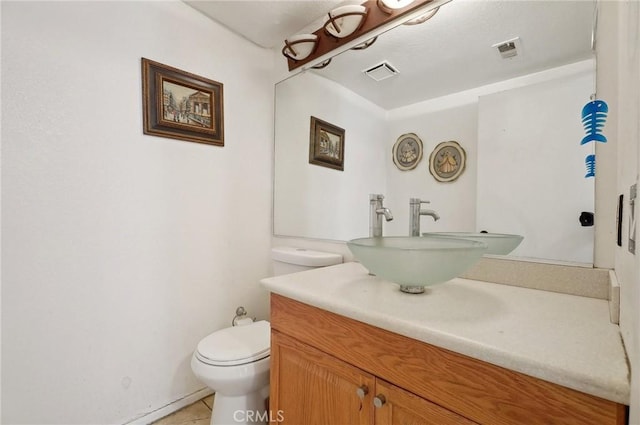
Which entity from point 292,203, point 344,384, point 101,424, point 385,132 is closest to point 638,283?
point 344,384

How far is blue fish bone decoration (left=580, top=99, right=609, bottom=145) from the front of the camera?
0.81 m

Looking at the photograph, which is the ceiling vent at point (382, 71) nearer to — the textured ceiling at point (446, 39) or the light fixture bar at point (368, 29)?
the textured ceiling at point (446, 39)

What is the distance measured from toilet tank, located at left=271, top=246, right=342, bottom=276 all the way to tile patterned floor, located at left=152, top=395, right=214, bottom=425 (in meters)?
0.79

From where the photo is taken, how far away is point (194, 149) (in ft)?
4.94

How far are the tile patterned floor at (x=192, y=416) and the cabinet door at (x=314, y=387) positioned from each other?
2.24 ft

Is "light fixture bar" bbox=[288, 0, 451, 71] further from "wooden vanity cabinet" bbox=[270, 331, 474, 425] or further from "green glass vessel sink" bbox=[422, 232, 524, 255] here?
"wooden vanity cabinet" bbox=[270, 331, 474, 425]

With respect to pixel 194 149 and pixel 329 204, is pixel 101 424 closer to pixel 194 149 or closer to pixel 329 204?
pixel 194 149

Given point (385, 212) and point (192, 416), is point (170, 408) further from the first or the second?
point (385, 212)

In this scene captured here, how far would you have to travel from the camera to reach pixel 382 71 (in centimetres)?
139

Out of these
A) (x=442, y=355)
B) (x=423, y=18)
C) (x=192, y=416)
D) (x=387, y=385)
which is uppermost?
(x=423, y=18)

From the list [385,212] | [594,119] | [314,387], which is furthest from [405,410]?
[594,119]

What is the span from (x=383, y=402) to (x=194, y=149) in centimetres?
145

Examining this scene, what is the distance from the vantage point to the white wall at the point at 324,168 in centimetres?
144

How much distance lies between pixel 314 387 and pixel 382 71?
4.65 ft
